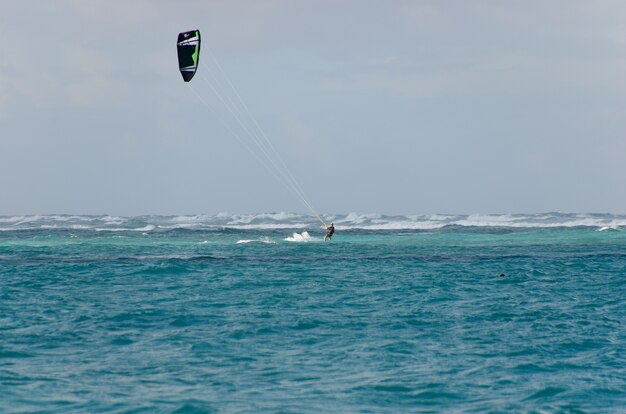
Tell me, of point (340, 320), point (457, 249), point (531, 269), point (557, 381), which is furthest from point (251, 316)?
point (457, 249)

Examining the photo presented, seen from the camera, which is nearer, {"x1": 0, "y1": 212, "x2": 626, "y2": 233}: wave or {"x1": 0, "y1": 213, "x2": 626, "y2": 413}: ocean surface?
{"x1": 0, "y1": 213, "x2": 626, "y2": 413}: ocean surface

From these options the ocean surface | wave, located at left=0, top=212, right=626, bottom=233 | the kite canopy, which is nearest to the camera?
the ocean surface

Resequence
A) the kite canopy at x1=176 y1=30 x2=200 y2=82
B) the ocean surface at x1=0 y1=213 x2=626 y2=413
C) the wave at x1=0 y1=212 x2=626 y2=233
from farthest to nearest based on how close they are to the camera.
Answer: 1. the wave at x1=0 y1=212 x2=626 y2=233
2. the kite canopy at x1=176 y1=30 x2=200 y2=82
3. the ocean surface at x1=0 y1=213 x2=626 y2=413

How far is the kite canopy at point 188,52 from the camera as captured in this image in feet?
82.3

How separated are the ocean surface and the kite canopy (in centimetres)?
707

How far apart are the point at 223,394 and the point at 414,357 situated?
3.65 meters

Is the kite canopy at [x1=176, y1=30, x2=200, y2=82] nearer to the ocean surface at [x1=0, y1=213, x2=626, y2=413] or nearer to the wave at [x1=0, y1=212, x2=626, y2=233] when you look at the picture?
the ocean surface at [x1=0, y1=213, x2=626, y2=413]

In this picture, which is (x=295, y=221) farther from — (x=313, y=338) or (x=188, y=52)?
(x=313, y=338)

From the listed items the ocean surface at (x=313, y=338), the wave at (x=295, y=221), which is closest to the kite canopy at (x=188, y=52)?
the ocean surface at (x=313, y=338)

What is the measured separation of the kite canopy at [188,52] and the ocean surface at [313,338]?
707 centimetres

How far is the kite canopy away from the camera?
25.1m

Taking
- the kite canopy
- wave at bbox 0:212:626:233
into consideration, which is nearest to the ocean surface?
the kite canopy

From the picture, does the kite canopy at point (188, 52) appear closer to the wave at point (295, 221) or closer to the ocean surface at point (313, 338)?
the ocean surface at point (313, 338)

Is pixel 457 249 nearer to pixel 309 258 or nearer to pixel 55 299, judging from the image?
pixel 309 258
